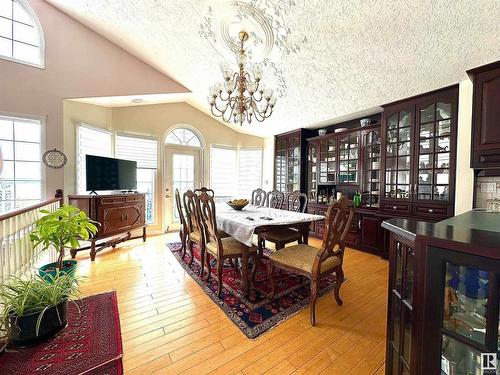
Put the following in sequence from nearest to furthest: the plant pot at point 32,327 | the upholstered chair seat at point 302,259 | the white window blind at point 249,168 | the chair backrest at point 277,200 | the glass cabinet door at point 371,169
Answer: the plant pot at point 32,327 < the upholstered chair seat at point 302,259 < the glass cabinet door at point 371,169 < the chair backrest at point 277,200 < the white window blind at point 249,168

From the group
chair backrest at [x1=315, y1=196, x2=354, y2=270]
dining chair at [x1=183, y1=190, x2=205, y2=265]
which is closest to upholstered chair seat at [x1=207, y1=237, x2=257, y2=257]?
dining chair at [x1=183, y1=190, x2=205, y2=265]

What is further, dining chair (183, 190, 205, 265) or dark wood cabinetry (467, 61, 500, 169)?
dining chair (183, 190, 205, 265)

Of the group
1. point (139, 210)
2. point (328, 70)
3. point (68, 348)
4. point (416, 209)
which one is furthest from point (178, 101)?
point (416, 209)

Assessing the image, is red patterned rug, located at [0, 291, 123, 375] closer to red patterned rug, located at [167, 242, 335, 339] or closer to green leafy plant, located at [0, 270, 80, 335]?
green leafy plant, located at [0, 270, 80, 335]

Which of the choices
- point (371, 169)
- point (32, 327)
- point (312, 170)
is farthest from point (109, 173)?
point (371, 169)

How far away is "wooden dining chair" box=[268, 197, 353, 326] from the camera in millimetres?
1829

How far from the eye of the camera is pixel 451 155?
271 centimetres

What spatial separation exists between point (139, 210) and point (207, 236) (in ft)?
6.95

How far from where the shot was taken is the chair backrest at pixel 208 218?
218 centimetres

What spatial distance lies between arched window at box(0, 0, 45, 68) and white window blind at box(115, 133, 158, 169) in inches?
58.9

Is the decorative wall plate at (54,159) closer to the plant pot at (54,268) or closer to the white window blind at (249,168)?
the plant pot at (54,268)

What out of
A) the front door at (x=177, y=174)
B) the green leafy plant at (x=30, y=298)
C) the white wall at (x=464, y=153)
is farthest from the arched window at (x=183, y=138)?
the white wall at (x=464, y=153)

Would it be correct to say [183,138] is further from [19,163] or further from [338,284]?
[338,284]

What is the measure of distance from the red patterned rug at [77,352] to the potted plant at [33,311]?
0.26 feet
